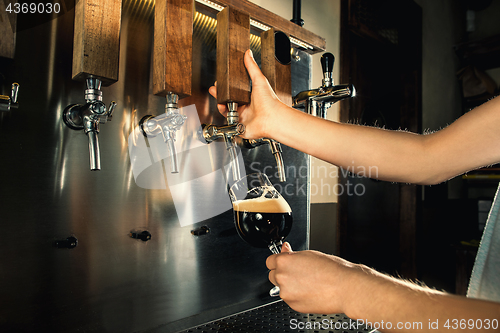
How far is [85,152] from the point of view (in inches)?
30.9

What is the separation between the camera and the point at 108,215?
817mm

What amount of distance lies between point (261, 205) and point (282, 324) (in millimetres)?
340

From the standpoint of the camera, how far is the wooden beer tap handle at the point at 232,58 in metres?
0.86

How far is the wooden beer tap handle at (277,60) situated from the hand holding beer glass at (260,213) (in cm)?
39

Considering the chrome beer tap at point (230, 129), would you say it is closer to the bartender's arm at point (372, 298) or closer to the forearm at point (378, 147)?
the forearm at point (378, 147)

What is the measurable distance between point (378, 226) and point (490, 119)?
6.41ft

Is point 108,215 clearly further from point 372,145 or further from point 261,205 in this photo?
point 372,145

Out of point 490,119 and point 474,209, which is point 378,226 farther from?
point 490,119

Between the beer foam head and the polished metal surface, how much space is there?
261 millimetres

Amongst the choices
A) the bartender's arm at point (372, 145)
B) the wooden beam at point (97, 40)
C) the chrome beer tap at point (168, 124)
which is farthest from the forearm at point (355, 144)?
the wooden beam at point (97, 40)

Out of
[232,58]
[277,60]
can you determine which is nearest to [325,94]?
[277,60]

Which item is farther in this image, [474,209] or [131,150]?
[474,209]

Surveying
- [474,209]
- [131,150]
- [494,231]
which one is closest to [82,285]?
[131,150]

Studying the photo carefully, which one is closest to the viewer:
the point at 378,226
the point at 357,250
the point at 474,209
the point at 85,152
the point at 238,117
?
the point at 85,152
